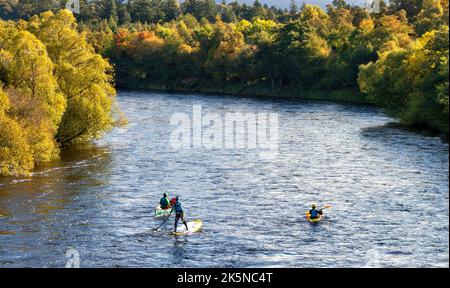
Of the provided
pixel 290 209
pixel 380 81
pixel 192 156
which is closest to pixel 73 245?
pixel 290 209

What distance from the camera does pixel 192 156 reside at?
69.0m

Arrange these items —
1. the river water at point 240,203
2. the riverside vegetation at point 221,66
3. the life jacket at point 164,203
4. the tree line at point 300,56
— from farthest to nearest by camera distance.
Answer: the tree line at point 300,56 < the riverside vegetation at point 221,66 < the life jacket at point 164,203 < the river water at point 240,203

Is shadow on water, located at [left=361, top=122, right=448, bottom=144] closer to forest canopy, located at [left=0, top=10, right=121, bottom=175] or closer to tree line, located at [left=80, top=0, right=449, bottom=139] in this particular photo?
tree line, located at [left=80, top=0, right=449, bottom=139]

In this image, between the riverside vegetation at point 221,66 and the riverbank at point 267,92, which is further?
the riverbank at point 267,92

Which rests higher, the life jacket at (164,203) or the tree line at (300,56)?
the tree line at (300,56)

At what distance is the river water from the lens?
36969 millimetres

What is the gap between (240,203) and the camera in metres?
48.9

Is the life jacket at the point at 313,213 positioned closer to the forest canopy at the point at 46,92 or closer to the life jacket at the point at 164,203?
the life jacket at the point at 164,203

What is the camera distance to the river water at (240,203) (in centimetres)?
3697

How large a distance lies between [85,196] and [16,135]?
9258 mm

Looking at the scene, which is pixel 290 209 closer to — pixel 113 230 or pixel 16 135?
pixel 113 230

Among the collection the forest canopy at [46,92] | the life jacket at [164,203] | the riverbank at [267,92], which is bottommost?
the riverbank at [267,92]

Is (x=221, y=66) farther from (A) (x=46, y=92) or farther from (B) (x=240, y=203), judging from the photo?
(B) (x=240, y=203)

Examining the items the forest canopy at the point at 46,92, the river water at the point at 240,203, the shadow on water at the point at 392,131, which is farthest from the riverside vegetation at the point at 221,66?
the river water at the point at 240,203
